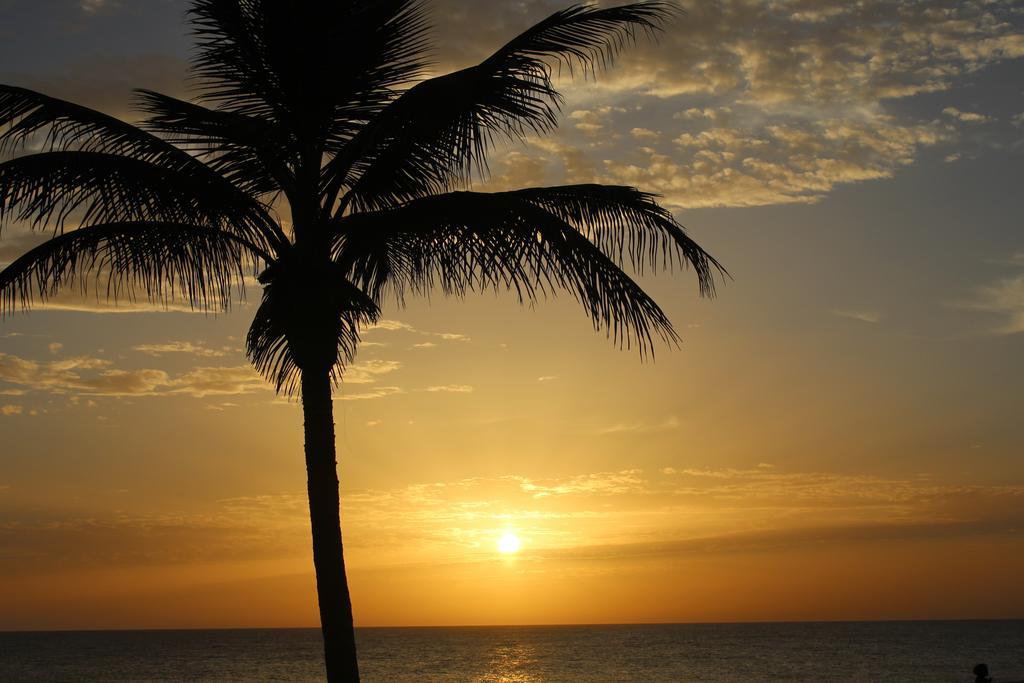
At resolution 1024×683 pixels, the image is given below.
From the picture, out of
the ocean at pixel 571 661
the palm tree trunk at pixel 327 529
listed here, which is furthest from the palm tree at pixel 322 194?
the ocean at pixel 571 661

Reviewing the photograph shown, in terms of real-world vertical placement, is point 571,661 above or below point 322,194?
below

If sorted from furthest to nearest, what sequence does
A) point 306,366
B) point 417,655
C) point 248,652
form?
point 248,652
point 417,655
point 306,366

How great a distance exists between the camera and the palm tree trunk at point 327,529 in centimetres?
851

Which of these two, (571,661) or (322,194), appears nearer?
(322,194)

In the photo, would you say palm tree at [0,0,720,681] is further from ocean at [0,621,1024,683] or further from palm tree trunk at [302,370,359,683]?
ocean at [0,621,1024,683]

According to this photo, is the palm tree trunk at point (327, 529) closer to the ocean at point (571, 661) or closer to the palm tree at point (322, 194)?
the palm tree at point (322, 194)

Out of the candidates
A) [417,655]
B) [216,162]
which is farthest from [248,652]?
[216,162]

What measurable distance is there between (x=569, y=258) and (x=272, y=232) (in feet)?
9.40

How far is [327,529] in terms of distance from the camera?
28.5 ft

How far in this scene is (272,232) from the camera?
9.30 m

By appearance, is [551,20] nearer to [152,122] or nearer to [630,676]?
[152,122]

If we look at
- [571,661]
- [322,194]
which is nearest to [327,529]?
[322,194]


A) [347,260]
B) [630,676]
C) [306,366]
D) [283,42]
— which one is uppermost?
[283,42]

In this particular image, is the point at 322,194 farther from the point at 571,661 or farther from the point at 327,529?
the point at 571,661
